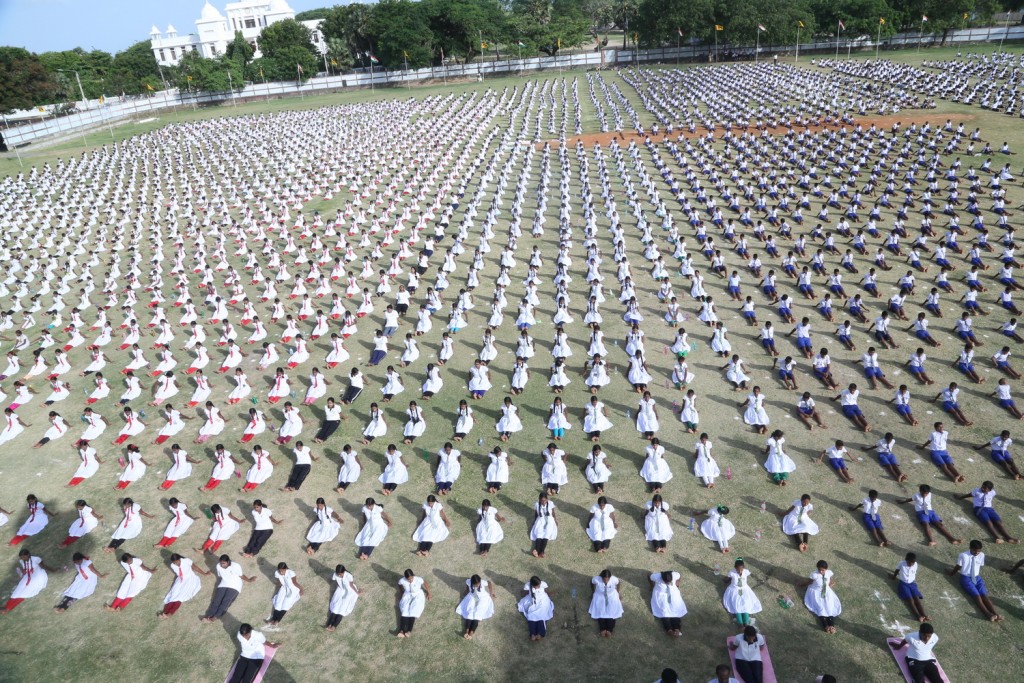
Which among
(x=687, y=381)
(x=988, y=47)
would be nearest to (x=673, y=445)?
(x=687, y=381)

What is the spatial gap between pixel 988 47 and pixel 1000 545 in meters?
74.6

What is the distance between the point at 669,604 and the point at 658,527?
142 centimetres

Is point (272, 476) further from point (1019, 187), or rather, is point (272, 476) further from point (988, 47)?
A: point (988, 47)

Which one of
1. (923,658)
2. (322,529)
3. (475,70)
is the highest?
(475,70)

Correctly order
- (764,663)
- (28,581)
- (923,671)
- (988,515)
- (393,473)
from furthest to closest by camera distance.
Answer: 1. (393,473)
2. (28,581)
3. (988,515)
4. (764,663)
5. (923,671)

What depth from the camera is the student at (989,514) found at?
9.00 meters

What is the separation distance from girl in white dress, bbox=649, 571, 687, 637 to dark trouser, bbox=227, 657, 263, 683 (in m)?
5.26

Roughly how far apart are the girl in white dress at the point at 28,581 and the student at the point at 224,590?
2.87 metres

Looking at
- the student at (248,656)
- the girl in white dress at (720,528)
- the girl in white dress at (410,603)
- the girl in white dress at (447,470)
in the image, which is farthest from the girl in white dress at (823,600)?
the student at (248,656)

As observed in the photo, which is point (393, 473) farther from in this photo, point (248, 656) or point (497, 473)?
point (248, 656)

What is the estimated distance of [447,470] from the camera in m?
10.9

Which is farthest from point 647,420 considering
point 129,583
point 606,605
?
point 129,583

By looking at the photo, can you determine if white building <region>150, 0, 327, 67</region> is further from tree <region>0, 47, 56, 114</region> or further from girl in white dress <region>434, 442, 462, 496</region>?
girl in white dress <region>434, 442, 462, 496</region>

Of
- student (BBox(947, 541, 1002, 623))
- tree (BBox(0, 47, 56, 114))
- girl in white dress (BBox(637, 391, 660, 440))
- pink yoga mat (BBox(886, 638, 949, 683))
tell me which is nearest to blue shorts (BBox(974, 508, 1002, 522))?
student (BBox(947, 541, 1002, 623))
